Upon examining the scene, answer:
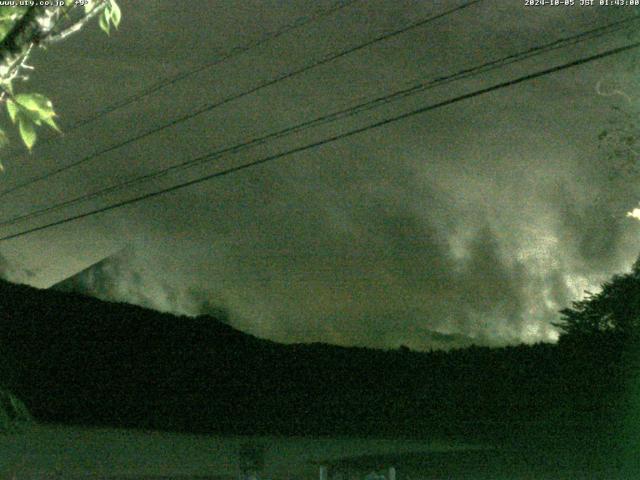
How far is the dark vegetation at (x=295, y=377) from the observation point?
24.5 m

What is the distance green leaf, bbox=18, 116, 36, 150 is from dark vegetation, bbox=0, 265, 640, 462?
2128 centimetres

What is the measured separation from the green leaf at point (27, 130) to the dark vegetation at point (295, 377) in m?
21.3

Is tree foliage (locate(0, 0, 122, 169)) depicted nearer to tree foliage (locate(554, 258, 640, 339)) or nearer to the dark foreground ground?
the dark foreground ground

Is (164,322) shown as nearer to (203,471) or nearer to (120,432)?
(120,432)

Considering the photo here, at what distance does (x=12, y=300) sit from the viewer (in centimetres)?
3338

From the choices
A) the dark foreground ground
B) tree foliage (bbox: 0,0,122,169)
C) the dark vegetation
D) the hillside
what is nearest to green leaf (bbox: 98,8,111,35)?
tree foliage (bbox: 0,0,122,169)

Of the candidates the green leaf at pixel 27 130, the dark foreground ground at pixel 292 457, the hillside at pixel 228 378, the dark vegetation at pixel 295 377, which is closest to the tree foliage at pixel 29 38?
the green leaf at pixel 27 130

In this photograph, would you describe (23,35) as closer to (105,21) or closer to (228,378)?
(105,21)

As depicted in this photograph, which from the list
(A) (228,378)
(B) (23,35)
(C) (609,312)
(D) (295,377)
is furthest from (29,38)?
(A) (228,378)

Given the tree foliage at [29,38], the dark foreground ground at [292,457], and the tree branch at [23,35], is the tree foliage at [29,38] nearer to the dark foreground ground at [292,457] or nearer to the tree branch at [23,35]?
the tree branch at [23,35]

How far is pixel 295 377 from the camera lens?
31375 millimetres

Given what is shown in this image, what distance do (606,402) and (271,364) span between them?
12.4 meters

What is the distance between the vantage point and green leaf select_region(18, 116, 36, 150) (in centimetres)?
319

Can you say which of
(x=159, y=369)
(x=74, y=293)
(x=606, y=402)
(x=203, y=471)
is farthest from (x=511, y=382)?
(x=74, y=293)
